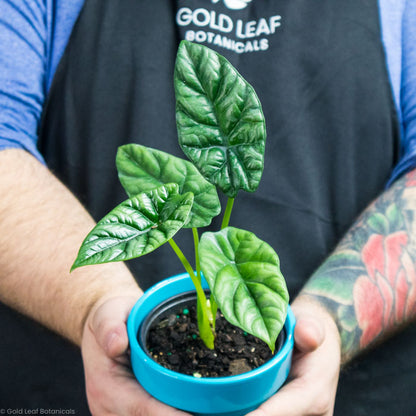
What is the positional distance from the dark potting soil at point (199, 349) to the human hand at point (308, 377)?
44 mm

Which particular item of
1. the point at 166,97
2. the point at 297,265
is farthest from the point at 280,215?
the point at 166,97

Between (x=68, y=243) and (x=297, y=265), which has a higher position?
(x=68, y=243)

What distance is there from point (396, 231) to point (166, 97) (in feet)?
1.76

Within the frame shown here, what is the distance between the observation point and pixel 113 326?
54cm

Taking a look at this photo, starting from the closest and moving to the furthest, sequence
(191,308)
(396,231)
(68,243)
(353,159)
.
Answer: (191,308) → (68,243) → (396,231) → (353,159)

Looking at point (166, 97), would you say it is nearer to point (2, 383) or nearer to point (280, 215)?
point (280, 215)

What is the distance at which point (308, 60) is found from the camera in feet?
3.16

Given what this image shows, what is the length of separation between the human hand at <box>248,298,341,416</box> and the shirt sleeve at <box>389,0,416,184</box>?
54 centimetres

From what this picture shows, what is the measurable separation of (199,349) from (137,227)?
0.64 ft

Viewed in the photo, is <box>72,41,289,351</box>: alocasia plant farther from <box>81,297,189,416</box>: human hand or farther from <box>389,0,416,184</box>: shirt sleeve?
<box>389,0,416,184</box>: shirt sleeve

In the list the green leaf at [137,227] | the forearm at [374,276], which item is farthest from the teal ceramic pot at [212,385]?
the forearm at [374,276]

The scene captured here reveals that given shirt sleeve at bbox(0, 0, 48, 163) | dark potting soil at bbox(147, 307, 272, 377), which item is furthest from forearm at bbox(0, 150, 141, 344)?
A: dark potting soil at bbox(147, 307, 272, 377)

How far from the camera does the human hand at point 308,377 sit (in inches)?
20.2

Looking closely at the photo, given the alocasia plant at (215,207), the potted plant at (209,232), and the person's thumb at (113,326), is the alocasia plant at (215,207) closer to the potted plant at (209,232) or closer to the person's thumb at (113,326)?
the potted plant at (209,232)
